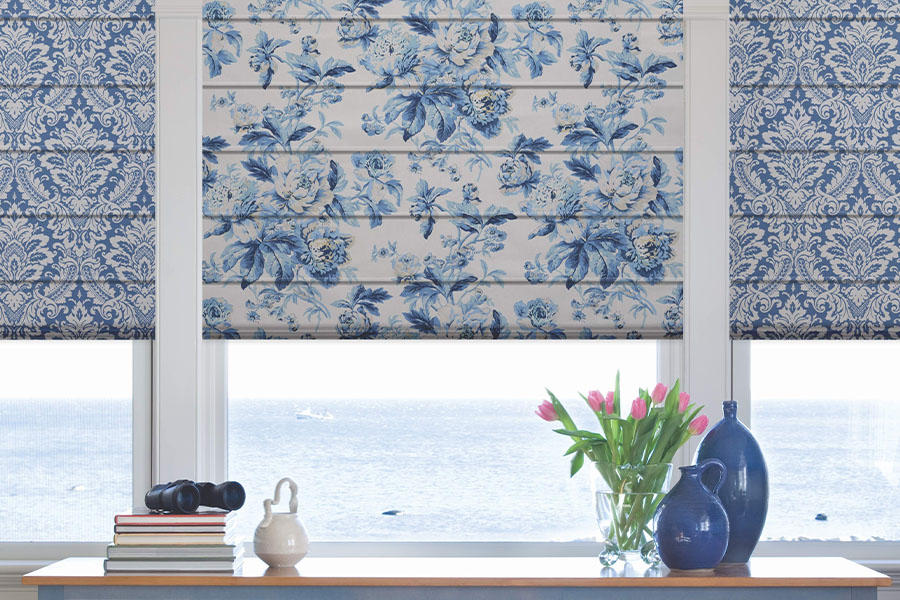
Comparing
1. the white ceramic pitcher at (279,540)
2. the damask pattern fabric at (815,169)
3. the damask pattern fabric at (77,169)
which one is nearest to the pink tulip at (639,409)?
the damask pattern fabric at (815,169)

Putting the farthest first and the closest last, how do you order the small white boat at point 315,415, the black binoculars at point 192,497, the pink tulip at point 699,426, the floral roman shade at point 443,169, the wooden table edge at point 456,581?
the small white boat at point 315,415 → the floral roman shade at point 443,169 → the pink tulip at point 699,426 → the black binoculars at point 192,497 → the wooden table edge at point 456,581

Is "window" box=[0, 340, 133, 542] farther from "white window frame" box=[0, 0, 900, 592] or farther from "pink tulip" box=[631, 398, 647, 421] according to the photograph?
"pink tulip" box=[631, 398, 647, 421]

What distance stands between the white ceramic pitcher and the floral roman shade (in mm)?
613

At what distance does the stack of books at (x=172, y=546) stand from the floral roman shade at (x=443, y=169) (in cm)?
64

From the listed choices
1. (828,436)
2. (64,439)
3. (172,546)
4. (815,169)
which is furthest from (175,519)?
(815,169)

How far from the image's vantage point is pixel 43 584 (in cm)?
218

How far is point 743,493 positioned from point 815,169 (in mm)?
1047

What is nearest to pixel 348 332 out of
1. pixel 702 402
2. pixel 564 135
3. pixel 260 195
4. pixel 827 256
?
pixel 260 195

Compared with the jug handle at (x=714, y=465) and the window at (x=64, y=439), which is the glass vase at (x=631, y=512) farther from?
the window at (x=64, y=439)

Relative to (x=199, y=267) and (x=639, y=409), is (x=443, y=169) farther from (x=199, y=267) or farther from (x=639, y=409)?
(x=639, y=409)

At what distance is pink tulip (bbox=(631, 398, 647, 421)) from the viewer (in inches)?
90.5

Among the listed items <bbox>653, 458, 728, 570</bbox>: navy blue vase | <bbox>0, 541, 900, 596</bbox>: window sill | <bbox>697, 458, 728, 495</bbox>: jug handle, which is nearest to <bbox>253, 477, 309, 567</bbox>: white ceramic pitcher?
<bbox>0, 541, 900, 596</bbox>: window sill

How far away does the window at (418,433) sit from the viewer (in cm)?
275

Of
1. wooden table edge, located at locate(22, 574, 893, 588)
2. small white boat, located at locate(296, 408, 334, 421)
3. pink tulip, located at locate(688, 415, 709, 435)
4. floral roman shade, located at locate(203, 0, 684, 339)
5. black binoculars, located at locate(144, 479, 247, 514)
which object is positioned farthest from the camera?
small white boat, located at locate(296, 408, 334, 421)
